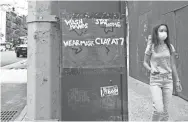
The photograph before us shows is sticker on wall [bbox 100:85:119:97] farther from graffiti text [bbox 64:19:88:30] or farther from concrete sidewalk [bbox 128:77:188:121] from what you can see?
concrete sidewalk [bbox 128:77:188:121]

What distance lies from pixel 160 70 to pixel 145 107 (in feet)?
7.36

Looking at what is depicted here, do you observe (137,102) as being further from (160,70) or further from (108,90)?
(108,90)

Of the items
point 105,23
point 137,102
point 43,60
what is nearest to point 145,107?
point 137,102

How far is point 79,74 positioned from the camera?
118 inches

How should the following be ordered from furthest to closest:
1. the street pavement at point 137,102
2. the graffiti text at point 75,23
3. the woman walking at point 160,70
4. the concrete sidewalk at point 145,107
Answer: the street pavement at point 137,102 < the concrete sidewalk at point 145,107 < the woman walking at point 160,70 < the graffiti text at point 75,23

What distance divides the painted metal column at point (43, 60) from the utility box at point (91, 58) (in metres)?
0.14

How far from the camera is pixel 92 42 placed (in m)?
2.98

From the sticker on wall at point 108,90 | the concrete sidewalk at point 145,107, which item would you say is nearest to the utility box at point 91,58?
the sticker on wall at point 108,90

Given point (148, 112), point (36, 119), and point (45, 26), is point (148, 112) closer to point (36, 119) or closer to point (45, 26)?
point (36, 119)

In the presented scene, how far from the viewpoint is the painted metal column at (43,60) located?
9.80 feet

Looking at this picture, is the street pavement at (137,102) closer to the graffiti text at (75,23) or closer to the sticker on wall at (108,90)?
the sticker on wall at (108,90)

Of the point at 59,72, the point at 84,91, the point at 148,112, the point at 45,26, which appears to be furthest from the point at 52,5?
the point at 148,112

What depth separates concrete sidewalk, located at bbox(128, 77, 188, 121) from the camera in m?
4.69

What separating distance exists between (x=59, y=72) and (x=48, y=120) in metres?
0.63
